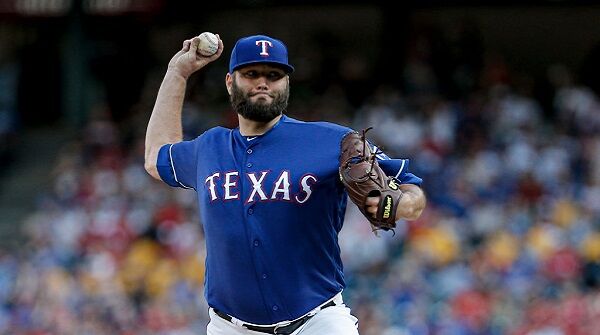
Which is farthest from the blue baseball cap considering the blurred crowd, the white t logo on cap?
the blurred crowd

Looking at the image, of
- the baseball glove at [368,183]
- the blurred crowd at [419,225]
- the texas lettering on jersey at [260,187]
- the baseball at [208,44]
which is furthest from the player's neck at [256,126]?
the blurred crowd at [419,225]

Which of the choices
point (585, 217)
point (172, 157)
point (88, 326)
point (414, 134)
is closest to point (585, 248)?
point (585, 217)

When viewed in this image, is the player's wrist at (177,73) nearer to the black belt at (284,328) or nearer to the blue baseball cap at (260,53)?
Result: the blue baseball cap at (260,53)

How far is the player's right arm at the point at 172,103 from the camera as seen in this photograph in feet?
14.7

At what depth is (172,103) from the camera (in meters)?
4.57

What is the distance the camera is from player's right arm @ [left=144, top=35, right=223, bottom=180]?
14.7 feet

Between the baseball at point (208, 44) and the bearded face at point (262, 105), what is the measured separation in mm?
488

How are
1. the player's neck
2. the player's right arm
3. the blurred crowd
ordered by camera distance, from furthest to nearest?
1. the blurred crowd
2. the player's right arm
3. the player's neck

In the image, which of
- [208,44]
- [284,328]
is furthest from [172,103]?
[284,328]

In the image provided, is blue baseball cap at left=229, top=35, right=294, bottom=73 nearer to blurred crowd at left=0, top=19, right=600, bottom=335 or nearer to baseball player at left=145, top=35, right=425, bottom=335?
baseball player at left=145, top=35, right=425, bottom=335

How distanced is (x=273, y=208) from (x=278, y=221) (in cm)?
5

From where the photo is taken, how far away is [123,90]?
15.9m

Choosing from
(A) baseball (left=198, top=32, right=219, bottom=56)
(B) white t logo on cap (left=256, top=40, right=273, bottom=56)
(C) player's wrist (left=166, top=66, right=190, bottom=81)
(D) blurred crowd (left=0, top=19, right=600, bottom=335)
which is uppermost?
(A) baseball (left=198, top=32, right=219, bottom=56)

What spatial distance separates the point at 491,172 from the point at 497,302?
215 centimetres
